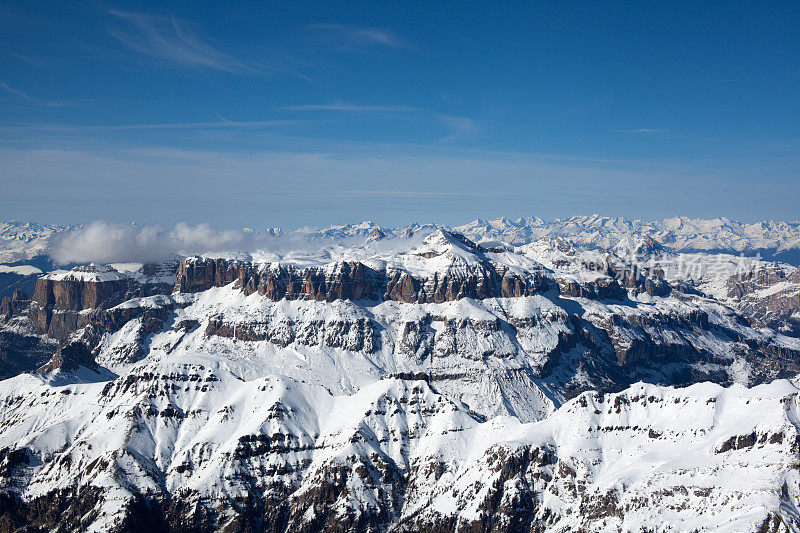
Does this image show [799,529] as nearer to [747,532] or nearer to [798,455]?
[747,532]

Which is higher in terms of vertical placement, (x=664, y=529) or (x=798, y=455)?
(x=798, y=455)

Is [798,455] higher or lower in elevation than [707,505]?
higher

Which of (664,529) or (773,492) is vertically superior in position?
(773,492)

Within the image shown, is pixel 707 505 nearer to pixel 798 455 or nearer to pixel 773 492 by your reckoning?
pixel 773 492

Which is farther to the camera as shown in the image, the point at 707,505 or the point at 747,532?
the point at 707,505

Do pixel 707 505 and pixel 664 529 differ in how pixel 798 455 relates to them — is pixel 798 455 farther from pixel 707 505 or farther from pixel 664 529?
pixel 664 529

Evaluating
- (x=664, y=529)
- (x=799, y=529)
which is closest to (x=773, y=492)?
(x=799, y=529)

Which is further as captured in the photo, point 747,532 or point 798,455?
point 798,455

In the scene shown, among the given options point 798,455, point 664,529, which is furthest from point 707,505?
point 798,455
